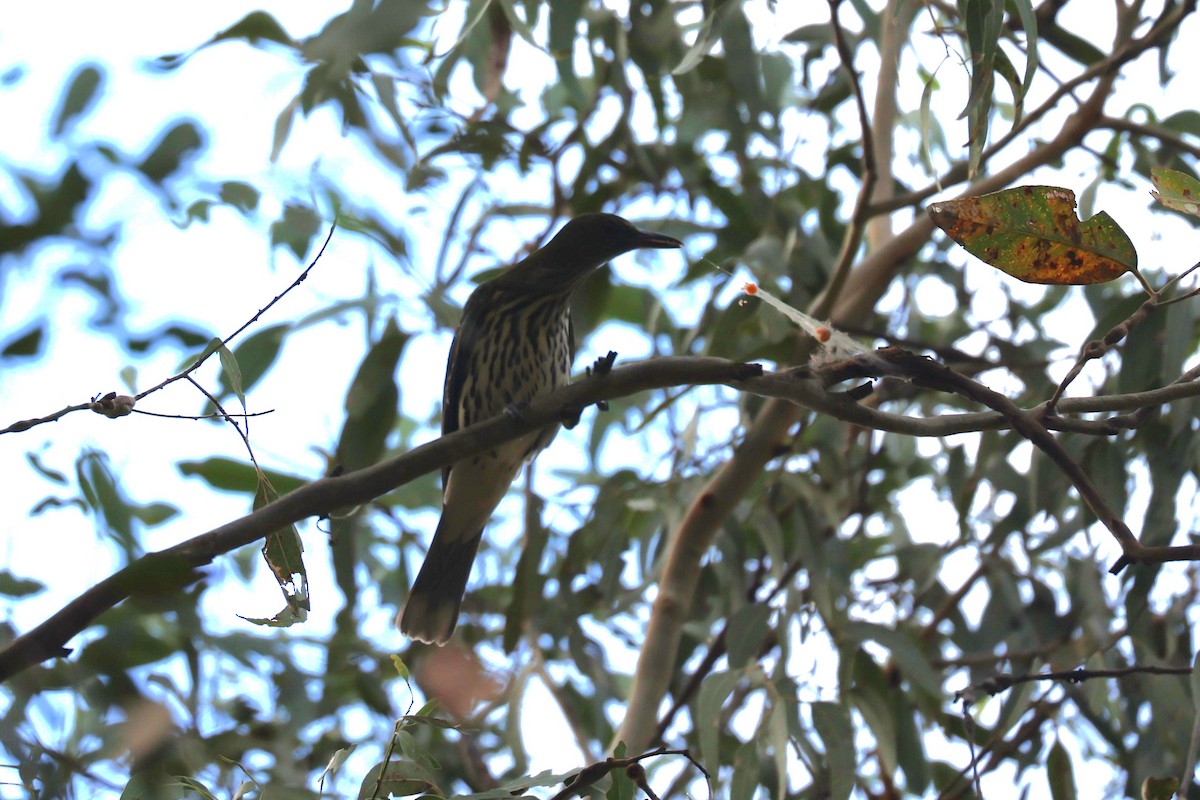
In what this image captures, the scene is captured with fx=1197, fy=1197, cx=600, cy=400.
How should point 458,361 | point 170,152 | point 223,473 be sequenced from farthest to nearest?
point 223,473, point 458,361, point 170,152

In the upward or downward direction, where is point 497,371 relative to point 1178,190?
upward

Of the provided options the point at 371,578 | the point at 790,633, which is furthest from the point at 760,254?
the point at 371,578

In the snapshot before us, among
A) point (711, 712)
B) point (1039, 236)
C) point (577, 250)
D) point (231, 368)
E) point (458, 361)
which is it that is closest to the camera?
point (1039, 236)

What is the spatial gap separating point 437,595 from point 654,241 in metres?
1.07

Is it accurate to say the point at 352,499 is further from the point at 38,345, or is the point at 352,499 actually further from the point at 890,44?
the point at 890,44

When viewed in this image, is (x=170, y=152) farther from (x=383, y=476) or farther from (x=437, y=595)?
(x=437, y=595)

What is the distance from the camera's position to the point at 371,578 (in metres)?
4.42

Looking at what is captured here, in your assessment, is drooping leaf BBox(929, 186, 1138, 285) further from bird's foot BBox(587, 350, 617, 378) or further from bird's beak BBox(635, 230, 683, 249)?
bird's beak BBox(635, 230, 683, 249)

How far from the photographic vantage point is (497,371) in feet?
10.4

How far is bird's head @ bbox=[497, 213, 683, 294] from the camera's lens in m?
3.04

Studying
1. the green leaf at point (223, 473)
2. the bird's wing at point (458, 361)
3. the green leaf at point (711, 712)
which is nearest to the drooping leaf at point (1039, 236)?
the green leaf at point (711, 712)

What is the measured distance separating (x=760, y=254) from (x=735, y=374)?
1.60 meters

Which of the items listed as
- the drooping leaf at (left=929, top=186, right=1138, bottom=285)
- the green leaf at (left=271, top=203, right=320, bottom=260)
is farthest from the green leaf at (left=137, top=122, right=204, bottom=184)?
the green leaf at (left=271, top=203, right=320, bottom=260)

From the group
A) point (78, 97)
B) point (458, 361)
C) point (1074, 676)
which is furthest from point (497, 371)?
point (78, 97)
